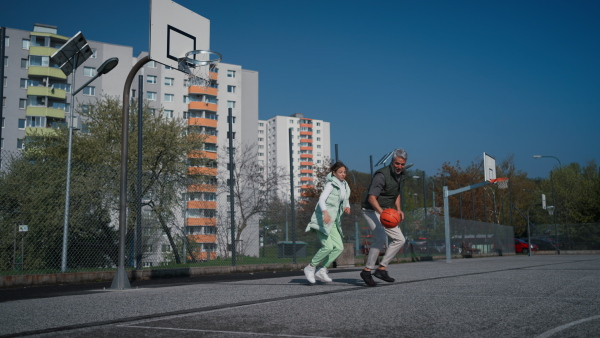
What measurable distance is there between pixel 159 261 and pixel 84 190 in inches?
98.2

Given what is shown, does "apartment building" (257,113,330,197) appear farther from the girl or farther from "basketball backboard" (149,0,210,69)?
the girl

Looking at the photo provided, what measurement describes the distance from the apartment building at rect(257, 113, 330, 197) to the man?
127m

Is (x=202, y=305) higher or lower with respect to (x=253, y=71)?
lower

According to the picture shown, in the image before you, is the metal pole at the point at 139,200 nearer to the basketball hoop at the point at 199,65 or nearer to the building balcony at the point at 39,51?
the basketball hoop at the point at 199,65

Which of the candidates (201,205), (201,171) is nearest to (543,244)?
(201,171)

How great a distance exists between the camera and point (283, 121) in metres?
139

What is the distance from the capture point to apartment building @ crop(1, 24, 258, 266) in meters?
58.2

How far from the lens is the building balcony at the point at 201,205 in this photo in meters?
14.1

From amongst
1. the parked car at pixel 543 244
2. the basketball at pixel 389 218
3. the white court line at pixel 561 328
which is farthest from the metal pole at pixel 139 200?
the parked car at pixel 543 244

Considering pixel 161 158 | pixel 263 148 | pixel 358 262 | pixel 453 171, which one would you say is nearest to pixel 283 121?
pixel 263 148

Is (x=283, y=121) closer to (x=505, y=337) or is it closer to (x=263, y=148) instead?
(x=263, y=148)

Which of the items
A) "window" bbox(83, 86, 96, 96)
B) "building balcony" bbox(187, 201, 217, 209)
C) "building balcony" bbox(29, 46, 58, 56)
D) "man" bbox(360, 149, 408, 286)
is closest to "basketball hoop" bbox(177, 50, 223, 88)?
"building balcony" bbox(187, 201, 217, 209)

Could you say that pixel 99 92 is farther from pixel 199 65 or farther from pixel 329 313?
pixel 329 313

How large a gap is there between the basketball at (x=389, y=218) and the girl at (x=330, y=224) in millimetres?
767
